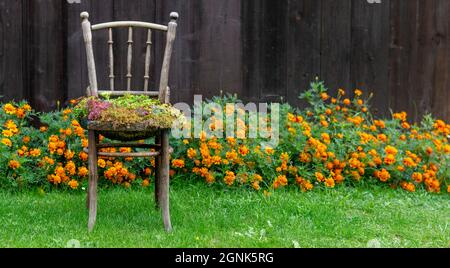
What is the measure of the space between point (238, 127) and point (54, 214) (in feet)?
4.99

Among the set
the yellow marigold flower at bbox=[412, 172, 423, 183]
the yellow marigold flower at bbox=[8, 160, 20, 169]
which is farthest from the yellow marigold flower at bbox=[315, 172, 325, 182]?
the yellow marigold flower at bbox=[8, 160, 20, 169]

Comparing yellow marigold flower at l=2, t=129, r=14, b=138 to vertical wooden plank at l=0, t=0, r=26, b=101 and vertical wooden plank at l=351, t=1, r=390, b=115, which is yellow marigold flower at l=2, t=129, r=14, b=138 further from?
vertical wooden plank at l=351, t=1, r=390, b=115

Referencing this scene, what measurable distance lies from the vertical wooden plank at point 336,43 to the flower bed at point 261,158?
1.68ft

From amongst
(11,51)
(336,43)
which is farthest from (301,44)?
→ (11,51)

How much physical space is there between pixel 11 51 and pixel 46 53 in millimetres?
283

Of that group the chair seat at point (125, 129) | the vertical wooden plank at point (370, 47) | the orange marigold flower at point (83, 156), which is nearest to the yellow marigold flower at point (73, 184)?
the orange marigold flower at point (83, 156)

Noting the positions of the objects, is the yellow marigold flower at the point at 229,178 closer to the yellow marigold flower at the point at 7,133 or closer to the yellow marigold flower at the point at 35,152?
the yellow marigold flower at the point at 35,152

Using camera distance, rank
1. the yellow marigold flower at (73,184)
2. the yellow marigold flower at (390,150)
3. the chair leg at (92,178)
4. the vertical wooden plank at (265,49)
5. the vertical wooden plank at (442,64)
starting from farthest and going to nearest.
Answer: the vertical wooden plank at (442,64)
the vertical wooden plank at (265,49)
the yellow marigold flower at (390,150)
the yellow marigold flower at (73,184)
the chair leg at (92,178)

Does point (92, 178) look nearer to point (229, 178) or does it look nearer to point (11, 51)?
point (229, 178)

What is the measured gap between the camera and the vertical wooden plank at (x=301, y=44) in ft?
18.5

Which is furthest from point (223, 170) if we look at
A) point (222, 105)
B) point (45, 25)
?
point (45, 25)

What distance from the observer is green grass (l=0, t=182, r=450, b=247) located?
3.35 meters

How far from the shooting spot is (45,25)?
530 cm

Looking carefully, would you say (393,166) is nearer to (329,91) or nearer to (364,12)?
(329,91)
